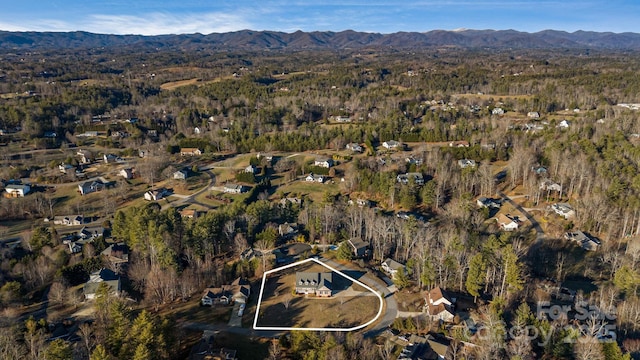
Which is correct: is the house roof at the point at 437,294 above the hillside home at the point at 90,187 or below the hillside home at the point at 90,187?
below

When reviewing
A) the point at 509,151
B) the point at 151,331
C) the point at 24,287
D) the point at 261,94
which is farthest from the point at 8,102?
the point at 509,151

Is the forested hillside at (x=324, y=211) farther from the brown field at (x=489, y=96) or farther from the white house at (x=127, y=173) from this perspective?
the brown field at (x=489, y=96)

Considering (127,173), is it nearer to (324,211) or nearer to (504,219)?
(324,211)

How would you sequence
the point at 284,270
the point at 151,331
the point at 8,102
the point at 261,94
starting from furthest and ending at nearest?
1. the point at 261,94
2. the point at 8,102
3. the point at 284,270
4. the point at 151,331

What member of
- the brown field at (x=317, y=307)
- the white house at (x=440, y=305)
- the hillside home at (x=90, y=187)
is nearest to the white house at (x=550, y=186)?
the white house at (x=440, y=305)

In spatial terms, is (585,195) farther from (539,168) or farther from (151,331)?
(151,331)
